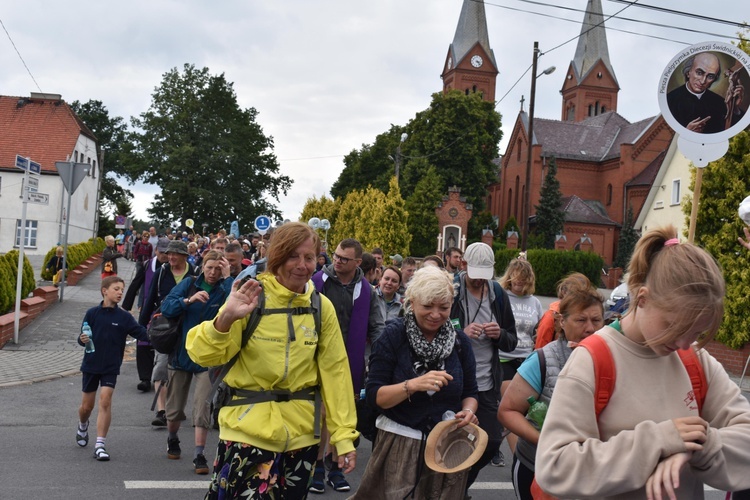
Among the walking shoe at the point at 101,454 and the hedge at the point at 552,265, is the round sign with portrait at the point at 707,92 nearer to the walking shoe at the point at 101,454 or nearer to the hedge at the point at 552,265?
the walking shoe at the point at 101,454

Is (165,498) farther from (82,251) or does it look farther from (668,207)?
(668,207)

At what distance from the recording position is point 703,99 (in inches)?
176

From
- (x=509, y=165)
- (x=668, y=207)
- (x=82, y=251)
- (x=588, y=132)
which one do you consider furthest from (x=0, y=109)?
(x=588, y=132)

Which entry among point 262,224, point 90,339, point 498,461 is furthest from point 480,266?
point 262,224

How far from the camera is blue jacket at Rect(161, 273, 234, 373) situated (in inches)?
273

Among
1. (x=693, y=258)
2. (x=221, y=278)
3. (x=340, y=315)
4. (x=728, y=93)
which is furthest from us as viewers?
(x=221, y=278)

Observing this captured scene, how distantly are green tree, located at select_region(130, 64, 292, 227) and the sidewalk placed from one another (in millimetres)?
43983

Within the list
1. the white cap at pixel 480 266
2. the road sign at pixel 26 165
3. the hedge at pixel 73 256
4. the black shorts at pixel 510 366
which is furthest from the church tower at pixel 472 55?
the white cap at pixel 480 266

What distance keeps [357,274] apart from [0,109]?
52.7m

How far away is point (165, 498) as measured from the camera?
19.9 feet

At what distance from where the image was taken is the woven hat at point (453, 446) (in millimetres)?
4020

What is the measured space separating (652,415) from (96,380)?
20.8 ft

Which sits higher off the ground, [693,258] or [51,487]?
[693,258]

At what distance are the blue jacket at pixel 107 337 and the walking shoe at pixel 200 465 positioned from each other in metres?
1.23
